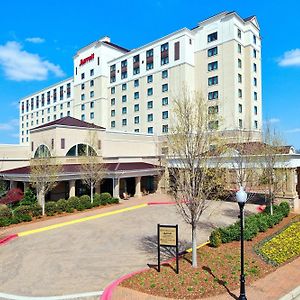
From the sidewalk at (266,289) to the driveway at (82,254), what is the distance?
138 centimetres

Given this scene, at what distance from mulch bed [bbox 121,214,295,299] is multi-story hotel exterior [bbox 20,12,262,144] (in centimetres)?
2983

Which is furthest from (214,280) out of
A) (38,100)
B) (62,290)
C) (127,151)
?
(38,100)

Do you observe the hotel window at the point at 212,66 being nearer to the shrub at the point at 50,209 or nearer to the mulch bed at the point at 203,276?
the shrub at the point at 50,209

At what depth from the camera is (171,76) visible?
5416 cm

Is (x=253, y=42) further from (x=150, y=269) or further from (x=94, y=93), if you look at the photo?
(x=150, y=269)

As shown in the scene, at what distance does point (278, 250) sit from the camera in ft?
49.8

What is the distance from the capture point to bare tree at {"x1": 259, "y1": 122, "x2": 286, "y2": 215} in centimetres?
2300

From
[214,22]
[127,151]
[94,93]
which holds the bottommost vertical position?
[127,151]

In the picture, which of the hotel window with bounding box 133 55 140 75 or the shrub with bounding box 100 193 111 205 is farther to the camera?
the hotel window with bounding box 133 55 140 75

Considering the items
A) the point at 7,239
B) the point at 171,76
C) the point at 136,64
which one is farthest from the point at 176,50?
the point at 7,239

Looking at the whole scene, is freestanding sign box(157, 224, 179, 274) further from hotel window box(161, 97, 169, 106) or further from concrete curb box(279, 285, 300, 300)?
hotel window box(161, 97, 169, 106)

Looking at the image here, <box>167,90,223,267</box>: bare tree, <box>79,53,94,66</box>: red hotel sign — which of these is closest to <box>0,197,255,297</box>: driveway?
<box>167,90,223,267</box>: bare tree

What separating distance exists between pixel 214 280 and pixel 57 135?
90.9 feet

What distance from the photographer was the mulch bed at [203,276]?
10594 millimetres
